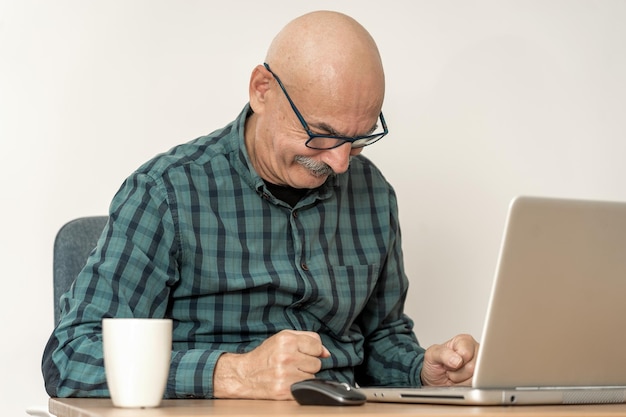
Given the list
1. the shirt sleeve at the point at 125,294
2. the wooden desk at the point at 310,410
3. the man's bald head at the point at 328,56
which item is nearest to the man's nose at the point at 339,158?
the man's bald head at the point at 328,56

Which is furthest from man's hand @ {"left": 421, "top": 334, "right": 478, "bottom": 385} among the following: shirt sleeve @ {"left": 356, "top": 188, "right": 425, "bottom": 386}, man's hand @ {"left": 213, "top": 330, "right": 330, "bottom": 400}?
man's hand @ {"left": 213, "top": 330, "right": 330, "bottom": 400}

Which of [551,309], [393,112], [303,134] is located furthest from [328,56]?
[393,112]

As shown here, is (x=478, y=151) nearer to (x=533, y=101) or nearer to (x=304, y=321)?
(x=533, y=101)

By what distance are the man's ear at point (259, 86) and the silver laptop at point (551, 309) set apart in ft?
2.48

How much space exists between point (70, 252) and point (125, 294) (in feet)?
0.97

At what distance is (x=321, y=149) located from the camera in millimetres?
1733

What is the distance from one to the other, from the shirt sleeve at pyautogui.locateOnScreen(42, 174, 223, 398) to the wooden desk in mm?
159

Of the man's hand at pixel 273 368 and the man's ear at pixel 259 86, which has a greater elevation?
the man's ear at pixel 259 86

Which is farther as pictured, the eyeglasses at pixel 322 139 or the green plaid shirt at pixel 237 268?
the eyeglasses at pixel 322 139

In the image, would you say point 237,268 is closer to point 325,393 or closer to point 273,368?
point 273,368

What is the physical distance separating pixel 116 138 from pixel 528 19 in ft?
4.00

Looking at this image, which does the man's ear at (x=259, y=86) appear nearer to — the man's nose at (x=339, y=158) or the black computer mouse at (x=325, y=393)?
the man's nose at (x=339, y=158)

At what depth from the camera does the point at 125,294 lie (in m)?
1.62

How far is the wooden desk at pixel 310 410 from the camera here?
3.45 ft
